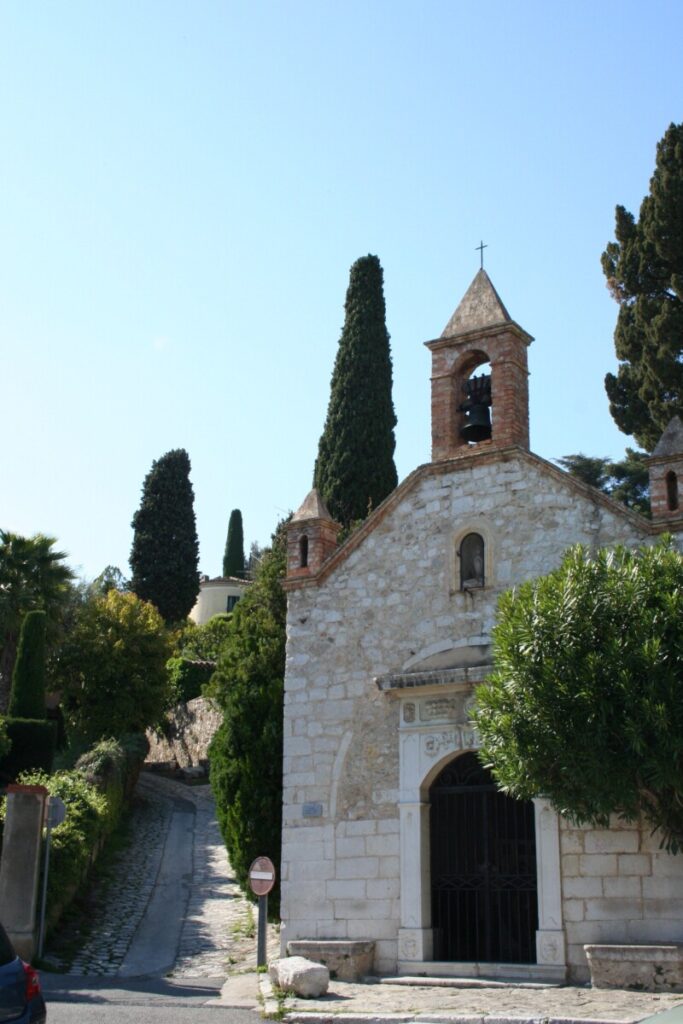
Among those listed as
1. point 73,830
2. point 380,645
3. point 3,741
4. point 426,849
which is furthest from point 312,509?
point 3,741

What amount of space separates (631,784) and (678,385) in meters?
15.2

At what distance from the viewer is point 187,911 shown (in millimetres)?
18516

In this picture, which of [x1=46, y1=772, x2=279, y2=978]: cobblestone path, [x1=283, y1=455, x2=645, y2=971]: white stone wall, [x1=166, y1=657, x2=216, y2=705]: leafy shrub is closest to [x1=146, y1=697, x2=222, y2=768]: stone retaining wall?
[x1=166, y1=657, x2=216, y2=705]: leafy shrub

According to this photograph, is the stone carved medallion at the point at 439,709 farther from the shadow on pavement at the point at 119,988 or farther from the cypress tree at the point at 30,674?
the cypress tree at the point at 30,674

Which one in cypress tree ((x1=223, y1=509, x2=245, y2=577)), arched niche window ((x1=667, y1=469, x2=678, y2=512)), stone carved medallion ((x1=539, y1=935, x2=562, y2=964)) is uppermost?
cypress tree ((x1=223, y1=509, x2=245, y2=577))

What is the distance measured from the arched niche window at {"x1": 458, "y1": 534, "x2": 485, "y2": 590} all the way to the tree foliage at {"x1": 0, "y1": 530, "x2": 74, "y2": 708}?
16.8m

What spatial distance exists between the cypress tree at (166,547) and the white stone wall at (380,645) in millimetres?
33071

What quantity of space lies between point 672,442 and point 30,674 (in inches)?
653

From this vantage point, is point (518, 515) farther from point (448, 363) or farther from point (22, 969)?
point (22, 969)

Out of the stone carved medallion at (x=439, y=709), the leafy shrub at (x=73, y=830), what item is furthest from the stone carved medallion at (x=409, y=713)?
the leafy shrub at (x=73, y=830)

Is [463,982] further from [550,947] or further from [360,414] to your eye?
[360,414]

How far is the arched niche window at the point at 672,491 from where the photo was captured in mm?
13107

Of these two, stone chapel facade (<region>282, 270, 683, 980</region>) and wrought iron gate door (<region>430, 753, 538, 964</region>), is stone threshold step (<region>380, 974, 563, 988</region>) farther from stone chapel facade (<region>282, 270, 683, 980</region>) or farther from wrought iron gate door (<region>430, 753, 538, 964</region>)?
wrought iron gate door (<region>430, 753, 538, 964</region>)

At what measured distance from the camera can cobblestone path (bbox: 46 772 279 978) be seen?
1508cm
